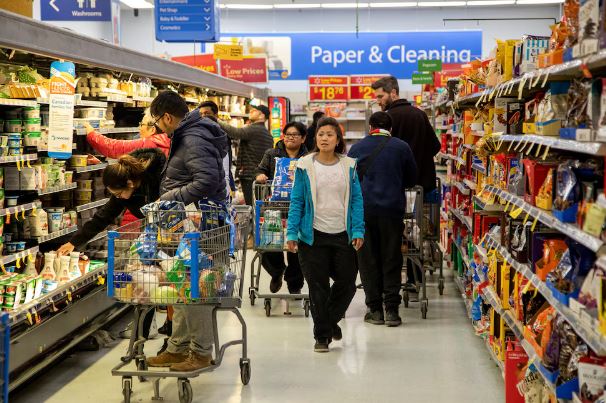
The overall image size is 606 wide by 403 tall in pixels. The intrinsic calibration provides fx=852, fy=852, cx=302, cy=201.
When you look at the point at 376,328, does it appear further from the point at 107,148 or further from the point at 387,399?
the point at 107,148

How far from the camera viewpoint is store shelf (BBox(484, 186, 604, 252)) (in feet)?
9.96

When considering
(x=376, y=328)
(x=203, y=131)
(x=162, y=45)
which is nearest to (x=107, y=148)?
(x=203, y=131)

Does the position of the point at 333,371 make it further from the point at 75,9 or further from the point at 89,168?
the point at 75,9

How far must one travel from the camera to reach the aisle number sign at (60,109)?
5.56 meters

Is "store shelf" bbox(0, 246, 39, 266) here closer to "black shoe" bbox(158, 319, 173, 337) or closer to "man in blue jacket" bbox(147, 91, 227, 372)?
"man in blue jacket" bbox(147, 91, 227, 372)

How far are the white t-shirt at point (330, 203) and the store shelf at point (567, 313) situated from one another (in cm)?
124

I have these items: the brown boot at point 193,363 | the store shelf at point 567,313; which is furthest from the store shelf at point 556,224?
the brown boot at point 193,363

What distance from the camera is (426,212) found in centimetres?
870

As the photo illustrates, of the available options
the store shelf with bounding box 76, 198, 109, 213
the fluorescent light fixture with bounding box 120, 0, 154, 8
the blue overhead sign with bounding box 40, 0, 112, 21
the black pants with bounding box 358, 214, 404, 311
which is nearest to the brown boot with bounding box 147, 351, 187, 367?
the store shelf with bounding box 76, 198, 109, 213

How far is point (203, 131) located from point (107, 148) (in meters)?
1.52

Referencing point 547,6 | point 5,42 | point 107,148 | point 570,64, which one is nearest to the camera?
point 570,64

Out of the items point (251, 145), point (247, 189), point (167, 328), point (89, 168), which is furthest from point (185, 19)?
point (167, 328)

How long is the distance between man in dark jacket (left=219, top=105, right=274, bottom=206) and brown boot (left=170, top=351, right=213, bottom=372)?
5385 millimetres

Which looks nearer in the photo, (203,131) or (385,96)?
(203,131)
